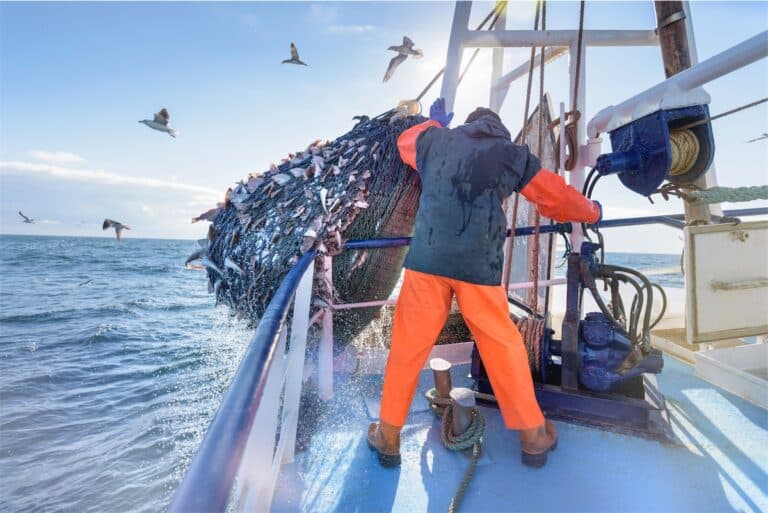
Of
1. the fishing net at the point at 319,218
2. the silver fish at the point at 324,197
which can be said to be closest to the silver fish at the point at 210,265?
the fishing net at the point at 319,218

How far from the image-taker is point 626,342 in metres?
2.40

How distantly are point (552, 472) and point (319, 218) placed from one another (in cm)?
199

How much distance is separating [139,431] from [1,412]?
247 cm

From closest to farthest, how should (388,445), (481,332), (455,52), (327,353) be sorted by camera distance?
(481,332) < (388,445) < (327,353) < (455,52)

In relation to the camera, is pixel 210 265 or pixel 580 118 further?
pixel 580 118

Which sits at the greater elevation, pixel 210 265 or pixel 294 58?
pixel 294 58

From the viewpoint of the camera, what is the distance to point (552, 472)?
2150 mm

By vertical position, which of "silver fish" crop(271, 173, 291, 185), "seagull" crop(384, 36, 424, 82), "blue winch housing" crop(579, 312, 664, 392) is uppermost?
"seagull" crop(384, 36, 424, 82)

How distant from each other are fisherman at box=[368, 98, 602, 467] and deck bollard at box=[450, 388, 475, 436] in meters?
0.18

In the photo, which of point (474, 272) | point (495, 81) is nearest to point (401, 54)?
point (495, 81)

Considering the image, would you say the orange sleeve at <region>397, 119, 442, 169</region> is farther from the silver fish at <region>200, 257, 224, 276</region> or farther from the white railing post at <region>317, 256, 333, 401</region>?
the silver fish at <region>200, 257, 224, 276</region>

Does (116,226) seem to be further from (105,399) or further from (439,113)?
(439,113)

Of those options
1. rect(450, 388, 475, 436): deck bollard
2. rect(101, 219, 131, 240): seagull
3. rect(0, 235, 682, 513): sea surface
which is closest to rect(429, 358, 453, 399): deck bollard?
rect(450, 388, 475, 436): deck bollard

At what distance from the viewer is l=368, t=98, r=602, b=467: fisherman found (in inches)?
81.6
